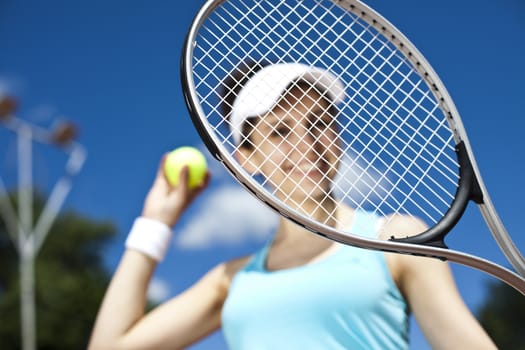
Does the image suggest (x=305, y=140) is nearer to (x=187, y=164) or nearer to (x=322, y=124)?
(x=322, y=124)

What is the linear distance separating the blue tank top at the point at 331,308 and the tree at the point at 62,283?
18139 millimetres

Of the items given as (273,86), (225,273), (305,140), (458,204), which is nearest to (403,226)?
(458,204)

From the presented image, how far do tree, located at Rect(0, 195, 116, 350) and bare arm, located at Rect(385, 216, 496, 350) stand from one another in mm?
18351

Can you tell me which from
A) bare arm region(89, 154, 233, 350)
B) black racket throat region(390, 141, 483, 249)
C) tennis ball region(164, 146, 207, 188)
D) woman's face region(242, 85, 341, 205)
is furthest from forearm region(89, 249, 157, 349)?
black racket throat region(390, 141, 483, 249)

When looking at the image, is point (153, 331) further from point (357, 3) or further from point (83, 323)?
point (83, 323)

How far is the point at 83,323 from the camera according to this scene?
1909 centimetres

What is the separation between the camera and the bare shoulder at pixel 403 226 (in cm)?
145

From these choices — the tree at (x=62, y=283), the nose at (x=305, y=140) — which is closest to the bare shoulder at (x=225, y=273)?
the nose at (x=305, y=140)

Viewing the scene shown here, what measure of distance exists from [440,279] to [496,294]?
48.0ft

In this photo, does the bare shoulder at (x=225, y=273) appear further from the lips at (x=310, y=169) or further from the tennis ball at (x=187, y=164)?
the lips at (x=310, y=169)

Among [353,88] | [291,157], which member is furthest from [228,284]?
[353,88]

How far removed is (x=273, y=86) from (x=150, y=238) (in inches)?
24.8

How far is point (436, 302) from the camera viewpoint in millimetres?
1453

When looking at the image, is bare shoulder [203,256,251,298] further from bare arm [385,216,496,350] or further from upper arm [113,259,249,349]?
bare arm [385,216,496,350]
